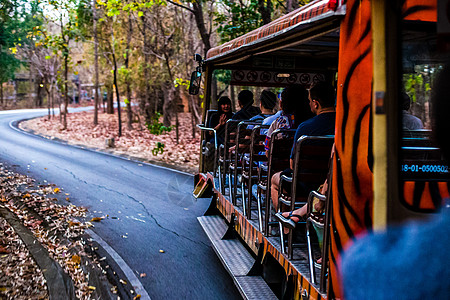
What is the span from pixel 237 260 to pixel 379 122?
2891 millimetres

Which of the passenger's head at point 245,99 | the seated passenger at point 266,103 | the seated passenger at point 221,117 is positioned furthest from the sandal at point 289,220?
the seated passenger at point 221,117

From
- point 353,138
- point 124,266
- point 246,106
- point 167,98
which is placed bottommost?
point 124,266

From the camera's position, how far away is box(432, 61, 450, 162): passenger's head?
6.64 ft

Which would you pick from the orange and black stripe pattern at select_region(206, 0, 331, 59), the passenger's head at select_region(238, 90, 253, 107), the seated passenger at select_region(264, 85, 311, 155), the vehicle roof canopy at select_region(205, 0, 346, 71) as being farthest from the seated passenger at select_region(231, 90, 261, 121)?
the seated passenger at select_region(264, 85, 311, 155)

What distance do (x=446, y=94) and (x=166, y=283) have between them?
369cm

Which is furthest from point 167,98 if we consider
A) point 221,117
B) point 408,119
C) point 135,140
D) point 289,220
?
point 408,119

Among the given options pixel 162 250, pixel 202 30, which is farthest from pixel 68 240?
pixel 202 30

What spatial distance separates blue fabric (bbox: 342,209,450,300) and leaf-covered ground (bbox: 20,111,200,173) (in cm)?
1029

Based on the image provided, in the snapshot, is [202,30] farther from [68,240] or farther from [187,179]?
[68,240]

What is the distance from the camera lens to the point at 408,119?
2.34 meters

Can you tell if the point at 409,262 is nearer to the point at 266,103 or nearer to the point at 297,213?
the point at 297,213

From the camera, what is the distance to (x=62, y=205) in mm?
7922

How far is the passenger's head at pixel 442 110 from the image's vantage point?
2025 mm

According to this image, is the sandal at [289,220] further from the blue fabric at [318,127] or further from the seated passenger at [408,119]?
the seated passenger at [408,119]
